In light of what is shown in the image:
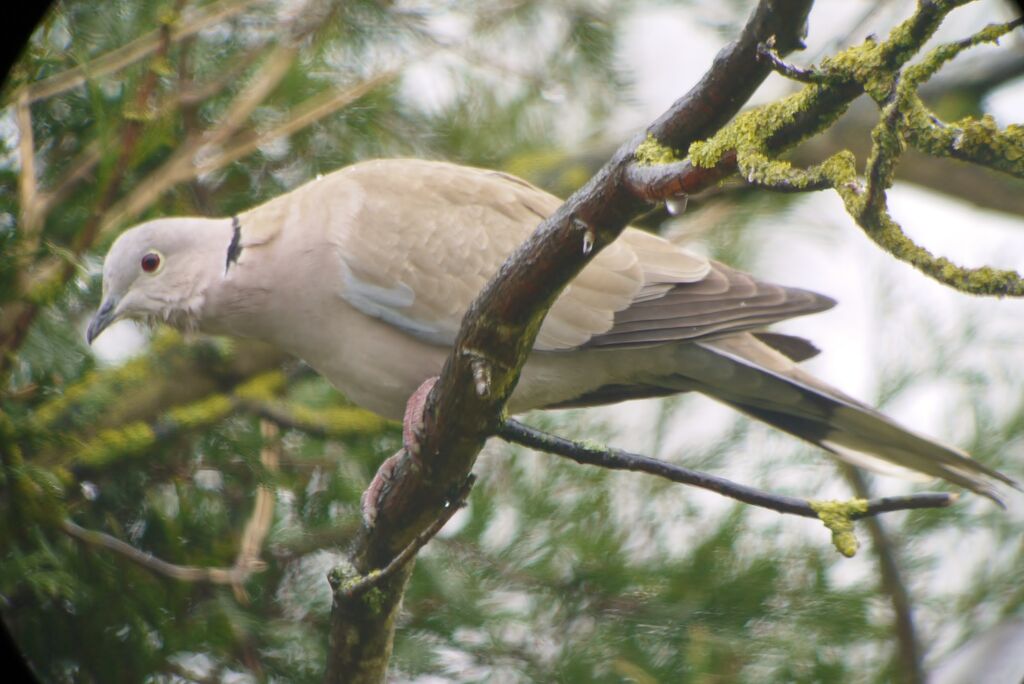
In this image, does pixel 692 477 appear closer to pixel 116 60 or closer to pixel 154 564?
pixel 154 564

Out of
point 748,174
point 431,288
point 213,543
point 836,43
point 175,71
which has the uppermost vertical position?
point 836,43

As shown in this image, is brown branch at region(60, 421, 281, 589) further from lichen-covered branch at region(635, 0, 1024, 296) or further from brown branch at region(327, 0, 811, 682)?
lichen-covered branch at region(635, 0, 1024, 296)

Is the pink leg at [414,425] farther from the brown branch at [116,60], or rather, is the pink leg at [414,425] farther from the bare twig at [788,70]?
the brown branch at [116,60]

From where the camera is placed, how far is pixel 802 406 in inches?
92.7

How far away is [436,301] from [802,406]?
31.8 inches

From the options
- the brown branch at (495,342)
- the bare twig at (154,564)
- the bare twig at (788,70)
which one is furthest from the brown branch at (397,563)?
the bare twig at (788,70)

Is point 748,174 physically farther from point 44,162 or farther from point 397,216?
point 44,162

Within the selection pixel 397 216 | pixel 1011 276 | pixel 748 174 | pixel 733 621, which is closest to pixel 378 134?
pixel 397 216

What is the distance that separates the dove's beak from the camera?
2355 millimetres

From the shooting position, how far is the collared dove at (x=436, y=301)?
7.54 feet

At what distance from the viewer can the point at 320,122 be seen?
10.0ft

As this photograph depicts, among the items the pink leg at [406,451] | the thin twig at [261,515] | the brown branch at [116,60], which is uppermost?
the brown branch at [116,60]

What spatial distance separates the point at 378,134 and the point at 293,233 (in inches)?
34.7

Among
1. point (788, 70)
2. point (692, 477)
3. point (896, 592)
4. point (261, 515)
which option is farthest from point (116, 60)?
point (896, 592)
